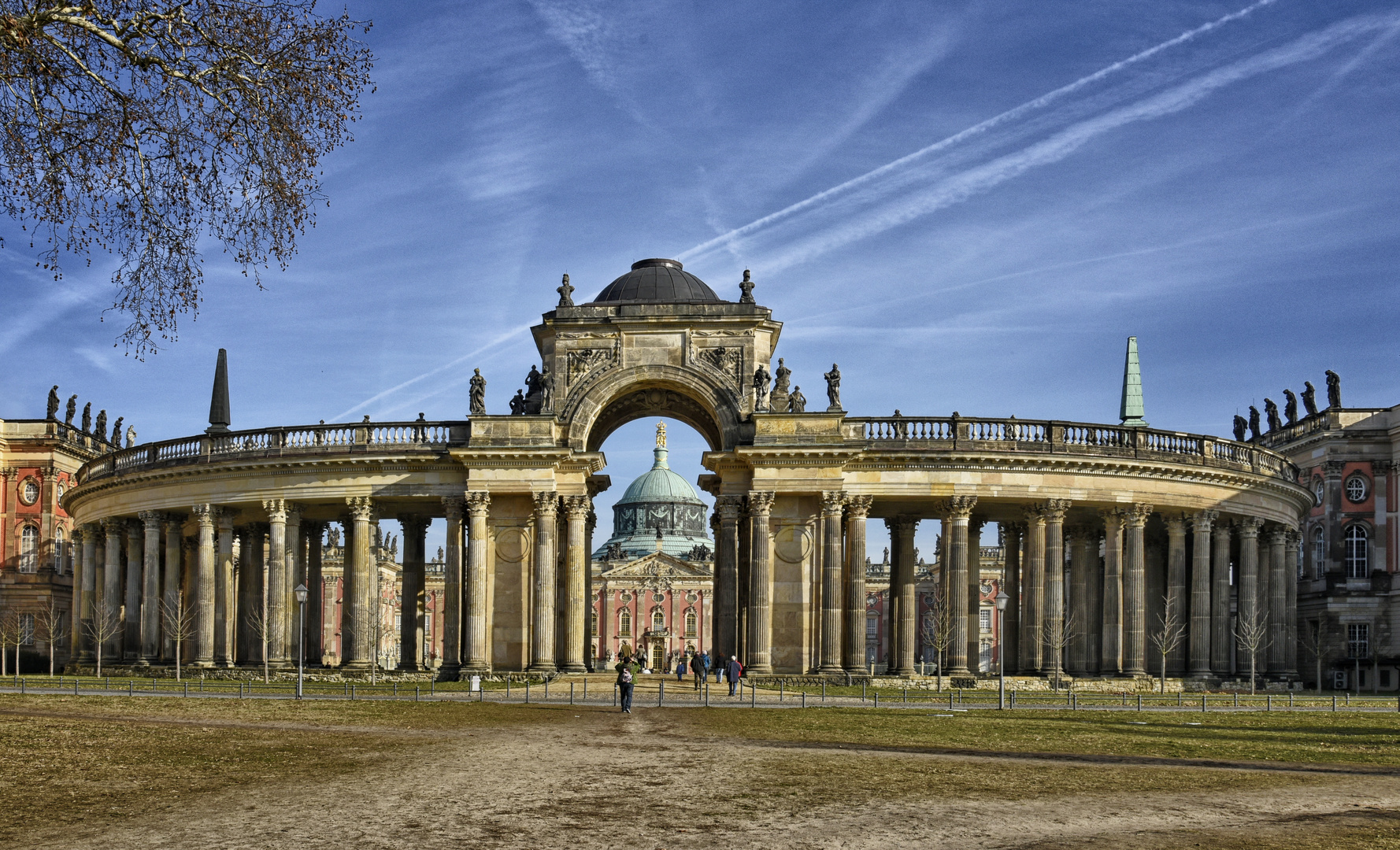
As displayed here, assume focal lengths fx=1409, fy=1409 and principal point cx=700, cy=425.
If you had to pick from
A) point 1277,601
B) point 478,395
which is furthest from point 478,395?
point 1277,601

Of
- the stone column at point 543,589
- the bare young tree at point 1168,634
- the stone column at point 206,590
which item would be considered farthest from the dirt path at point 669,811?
the stone column at point 206,590

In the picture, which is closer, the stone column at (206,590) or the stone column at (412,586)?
the stone column at (206,590)

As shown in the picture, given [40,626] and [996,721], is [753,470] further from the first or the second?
[40,626]

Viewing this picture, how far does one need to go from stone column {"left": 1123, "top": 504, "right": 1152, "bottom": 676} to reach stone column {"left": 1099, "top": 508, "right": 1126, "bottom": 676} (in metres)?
0.26

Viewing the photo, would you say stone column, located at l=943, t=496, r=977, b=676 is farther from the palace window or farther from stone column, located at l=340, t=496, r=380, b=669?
the palace window

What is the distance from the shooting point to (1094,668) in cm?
7244

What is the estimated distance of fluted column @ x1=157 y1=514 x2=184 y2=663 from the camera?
74250mm

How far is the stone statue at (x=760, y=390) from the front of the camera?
2680 inches

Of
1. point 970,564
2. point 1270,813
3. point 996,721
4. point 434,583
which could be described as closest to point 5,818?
point 1270,813

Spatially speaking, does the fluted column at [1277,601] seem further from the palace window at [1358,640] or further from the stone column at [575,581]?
the stone column at [575,581]

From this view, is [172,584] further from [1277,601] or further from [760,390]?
[1277,601]

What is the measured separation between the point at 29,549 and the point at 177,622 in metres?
35.1

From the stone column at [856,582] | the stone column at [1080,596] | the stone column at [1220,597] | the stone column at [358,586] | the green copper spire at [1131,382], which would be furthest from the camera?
the green copper spire at [1131,382]

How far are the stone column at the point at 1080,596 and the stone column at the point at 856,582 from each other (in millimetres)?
11597
